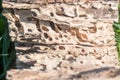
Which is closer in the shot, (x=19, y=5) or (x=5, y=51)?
(x=19, y=5)

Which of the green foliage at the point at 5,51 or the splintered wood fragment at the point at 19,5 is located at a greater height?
the splintered wood fragment at the point at 19,5

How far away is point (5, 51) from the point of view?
5.84ft

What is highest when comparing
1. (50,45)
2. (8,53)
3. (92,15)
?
(92,15)

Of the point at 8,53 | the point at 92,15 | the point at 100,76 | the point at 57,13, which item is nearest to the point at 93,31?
the point at 92,15

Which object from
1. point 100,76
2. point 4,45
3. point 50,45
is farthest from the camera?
point 4,45

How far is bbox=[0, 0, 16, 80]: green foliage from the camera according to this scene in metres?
1.72

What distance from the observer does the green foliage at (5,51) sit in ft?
5.65

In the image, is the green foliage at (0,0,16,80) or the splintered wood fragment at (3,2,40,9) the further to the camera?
the green foliage at (0,0,16,80)

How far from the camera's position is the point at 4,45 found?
5.86 ft

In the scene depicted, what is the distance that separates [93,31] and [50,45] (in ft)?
0.69

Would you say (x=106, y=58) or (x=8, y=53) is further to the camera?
(x=8, y=53)

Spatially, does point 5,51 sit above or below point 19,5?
below

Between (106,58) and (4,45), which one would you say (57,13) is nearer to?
(106,58)

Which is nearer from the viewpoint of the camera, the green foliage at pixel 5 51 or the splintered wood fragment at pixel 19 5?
the splintered wood fragment at pixel 19 5
